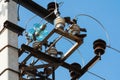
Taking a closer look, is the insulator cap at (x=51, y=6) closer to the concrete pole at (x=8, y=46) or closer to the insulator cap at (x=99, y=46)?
the concrete pole at (x=8, y=46)

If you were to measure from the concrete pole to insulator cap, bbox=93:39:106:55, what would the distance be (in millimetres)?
2411

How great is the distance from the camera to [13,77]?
15.5 meters

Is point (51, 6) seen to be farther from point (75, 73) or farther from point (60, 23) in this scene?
point (75, 73)

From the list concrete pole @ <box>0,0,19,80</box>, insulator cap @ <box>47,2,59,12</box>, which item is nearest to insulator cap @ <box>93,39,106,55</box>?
insulator cap @ <box>47,2,59,12</box>

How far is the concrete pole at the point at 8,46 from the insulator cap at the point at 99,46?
2.41m

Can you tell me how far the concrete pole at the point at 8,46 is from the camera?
15.5m

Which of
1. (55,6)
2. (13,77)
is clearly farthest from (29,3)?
(13,77)

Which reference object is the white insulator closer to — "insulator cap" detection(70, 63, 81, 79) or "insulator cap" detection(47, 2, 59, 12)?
"insulator cap" detection(70, 63, 81, 79)

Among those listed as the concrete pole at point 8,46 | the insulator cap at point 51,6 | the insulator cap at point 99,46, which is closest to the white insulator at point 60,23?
the concrete pole at point 8,46

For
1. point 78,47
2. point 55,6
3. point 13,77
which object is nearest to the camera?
point 13,77

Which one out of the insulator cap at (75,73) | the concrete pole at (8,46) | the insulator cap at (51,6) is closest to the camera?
the concrete pole at (8,46)

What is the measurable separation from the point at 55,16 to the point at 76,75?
80.7 inches

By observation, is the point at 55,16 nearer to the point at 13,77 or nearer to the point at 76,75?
the point at 76,75

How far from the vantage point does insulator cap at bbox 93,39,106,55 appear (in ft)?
56.9
